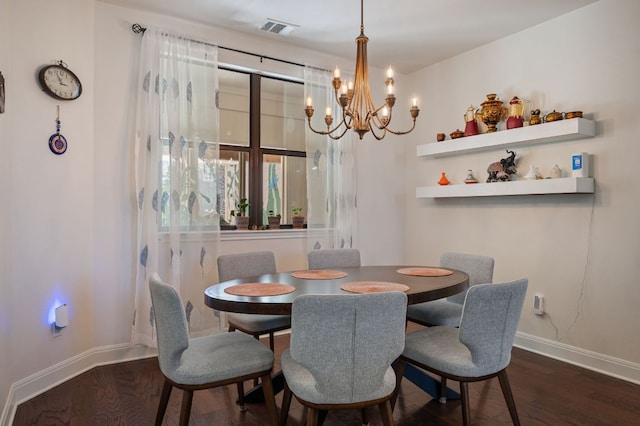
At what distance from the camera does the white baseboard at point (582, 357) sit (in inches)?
113

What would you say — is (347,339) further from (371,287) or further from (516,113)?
(516,113)

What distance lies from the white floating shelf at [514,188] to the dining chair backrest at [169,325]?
2.78 metres

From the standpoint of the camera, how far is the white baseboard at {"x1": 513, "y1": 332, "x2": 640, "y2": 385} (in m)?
2.86

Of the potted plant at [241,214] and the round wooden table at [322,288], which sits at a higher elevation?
the potted plant at [241,214]

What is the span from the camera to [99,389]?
2656mm

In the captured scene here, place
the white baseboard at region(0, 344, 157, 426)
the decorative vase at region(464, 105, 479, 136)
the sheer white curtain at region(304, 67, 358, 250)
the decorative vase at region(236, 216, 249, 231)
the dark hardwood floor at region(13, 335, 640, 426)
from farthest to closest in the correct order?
the sheer white curtain at region(304, 67, 358, 250) < the decorative vase at region(464, 105, 479, 136) < the decorative vase at region(236, 216, 249, 231) < the white baseboard at region(0, 344, 157, 426) < the dark hardwood floor at region(13, 335, 640, 426)

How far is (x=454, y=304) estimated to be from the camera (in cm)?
296

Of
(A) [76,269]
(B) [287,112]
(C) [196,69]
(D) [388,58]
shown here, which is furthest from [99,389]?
(D) [388,58]

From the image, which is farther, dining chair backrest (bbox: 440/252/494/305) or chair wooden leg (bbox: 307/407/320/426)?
dining chair backrest (bbox: 440/252/494/305)

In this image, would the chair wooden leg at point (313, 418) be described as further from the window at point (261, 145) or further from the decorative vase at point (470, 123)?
the decorative vase at point (470, 123)

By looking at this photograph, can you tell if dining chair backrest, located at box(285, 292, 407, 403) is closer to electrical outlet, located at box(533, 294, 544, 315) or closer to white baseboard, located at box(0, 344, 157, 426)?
white baseboard, located at box(0, 344, 157, 426)

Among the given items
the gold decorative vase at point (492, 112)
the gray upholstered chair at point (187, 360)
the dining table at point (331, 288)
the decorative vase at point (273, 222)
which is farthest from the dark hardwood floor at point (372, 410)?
the gold decorative vase at point (492, 112)

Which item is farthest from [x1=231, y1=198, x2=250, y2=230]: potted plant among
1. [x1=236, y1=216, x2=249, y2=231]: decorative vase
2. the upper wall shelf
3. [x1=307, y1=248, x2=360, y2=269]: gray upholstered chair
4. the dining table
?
the upper wall shelf

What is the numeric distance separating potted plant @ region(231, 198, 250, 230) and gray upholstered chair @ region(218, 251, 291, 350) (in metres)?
0.71
